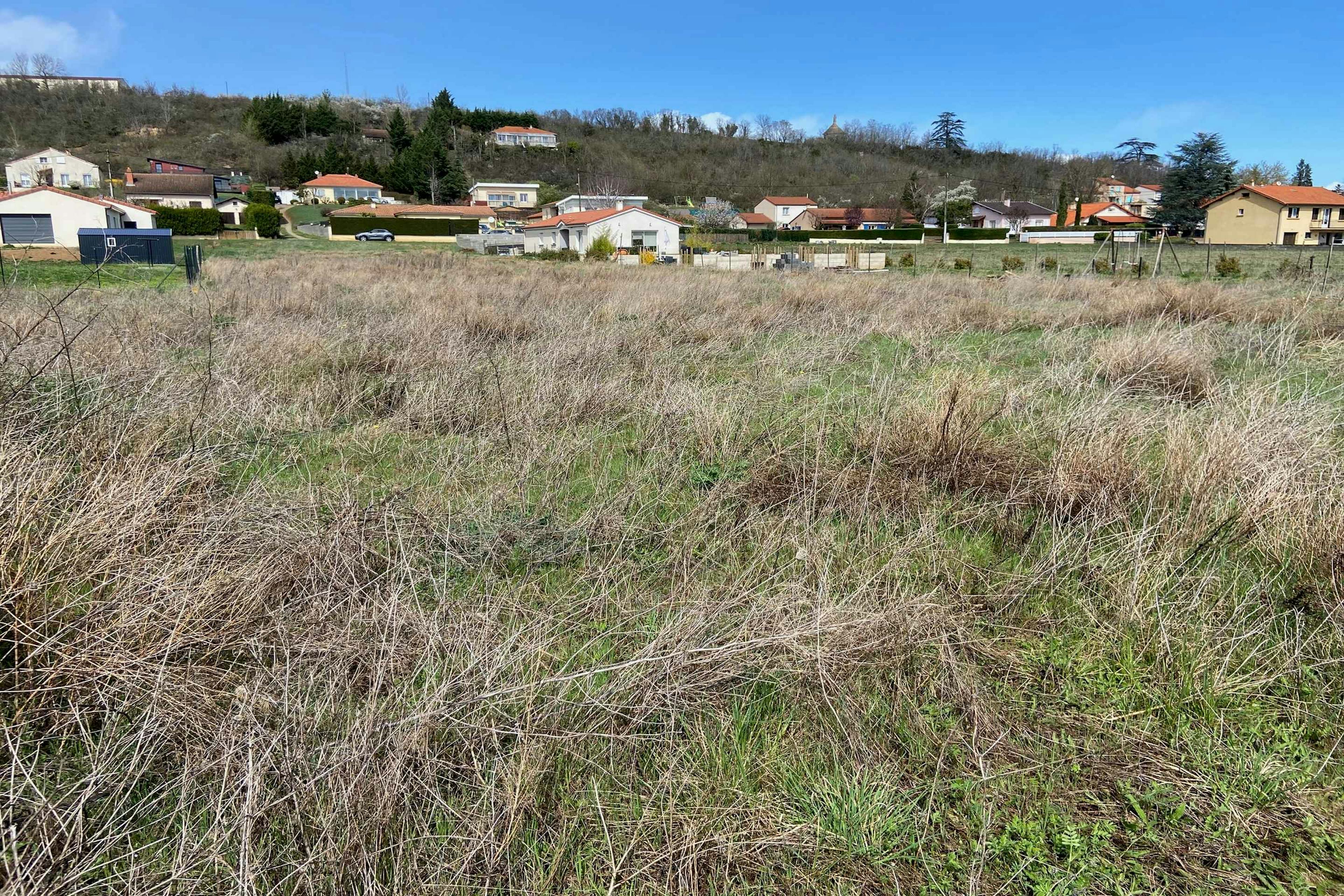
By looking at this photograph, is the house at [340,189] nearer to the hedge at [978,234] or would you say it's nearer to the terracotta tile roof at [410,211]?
the terracotta tile roof at [410,211]

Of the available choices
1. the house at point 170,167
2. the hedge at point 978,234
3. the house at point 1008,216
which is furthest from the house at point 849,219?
the house at point 170,167

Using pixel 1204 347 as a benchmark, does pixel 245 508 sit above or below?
below

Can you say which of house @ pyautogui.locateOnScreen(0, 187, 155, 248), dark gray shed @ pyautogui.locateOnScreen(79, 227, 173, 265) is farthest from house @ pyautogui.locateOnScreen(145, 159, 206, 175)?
dark gray shed @ pyautogui.locateOnScreen(79, 227, 173, 265)

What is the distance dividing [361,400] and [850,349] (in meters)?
4.55

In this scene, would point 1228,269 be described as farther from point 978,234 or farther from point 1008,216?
point 1008,216

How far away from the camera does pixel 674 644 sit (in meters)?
2.29

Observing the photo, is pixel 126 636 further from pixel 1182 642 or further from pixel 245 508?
pixel 1182 642

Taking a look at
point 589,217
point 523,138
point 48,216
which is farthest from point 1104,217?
point 48,216

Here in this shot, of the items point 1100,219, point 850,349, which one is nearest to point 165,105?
point 1100,219

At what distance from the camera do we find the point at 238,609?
7.97 feet

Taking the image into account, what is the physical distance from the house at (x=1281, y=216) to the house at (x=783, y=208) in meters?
37.9

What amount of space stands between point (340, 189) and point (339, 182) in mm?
669

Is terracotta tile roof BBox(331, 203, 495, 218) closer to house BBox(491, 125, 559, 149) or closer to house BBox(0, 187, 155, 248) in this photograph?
house BBox(0, 187, 155, 248)

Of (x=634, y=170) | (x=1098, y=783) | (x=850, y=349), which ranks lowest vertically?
(x=1098, y=783)
